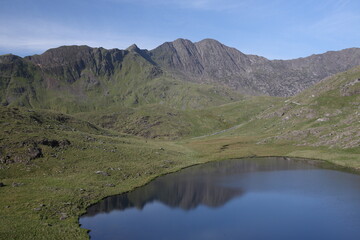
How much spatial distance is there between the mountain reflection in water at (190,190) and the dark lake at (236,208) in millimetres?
218

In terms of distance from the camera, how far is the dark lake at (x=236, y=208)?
47.5 metres

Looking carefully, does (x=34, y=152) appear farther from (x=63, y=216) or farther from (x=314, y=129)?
(x=314, y=129)

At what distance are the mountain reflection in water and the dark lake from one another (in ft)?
0.72

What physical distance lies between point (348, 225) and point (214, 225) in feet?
73.7

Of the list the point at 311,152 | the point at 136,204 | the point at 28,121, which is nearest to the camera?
the point at 136,204

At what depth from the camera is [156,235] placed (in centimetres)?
4716

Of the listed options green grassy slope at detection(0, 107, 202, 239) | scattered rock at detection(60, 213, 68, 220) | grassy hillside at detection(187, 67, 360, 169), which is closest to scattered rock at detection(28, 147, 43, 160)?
green grassy slope at detection(0, 107, 202, 239)

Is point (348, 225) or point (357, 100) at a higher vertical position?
point (357, 100)

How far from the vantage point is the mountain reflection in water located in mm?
62628

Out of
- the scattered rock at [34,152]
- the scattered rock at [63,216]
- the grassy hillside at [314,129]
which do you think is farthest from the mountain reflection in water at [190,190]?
the scattered rock at [34,152]

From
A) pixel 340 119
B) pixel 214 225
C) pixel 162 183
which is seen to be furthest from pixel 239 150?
pixel 214 225

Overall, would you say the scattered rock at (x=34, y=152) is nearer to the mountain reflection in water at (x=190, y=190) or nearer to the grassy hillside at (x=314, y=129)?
the mountain reflection in water at (x=190, y=190)

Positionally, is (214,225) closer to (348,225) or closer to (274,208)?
(274,208)

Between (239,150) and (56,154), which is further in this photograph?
(239,150)
